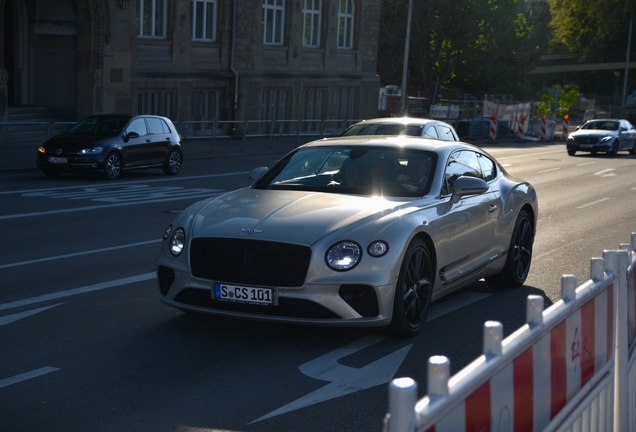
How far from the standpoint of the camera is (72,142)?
20.1m

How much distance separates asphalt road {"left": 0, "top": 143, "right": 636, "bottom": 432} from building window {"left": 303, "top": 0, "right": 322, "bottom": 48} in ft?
102

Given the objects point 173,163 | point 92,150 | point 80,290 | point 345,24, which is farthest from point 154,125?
point 345,24

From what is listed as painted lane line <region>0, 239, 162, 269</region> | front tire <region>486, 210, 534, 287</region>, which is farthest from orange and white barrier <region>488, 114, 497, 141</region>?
front tire <region>486, 210, 534, 287</region>

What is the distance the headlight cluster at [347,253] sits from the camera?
6566 mm

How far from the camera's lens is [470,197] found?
8336 mm

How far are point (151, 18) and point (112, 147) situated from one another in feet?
48.6

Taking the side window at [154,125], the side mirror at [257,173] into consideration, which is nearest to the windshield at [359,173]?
the side mirror at [257,173]

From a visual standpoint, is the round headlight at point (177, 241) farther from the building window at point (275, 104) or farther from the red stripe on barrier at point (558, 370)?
the building window at point (275, 104)

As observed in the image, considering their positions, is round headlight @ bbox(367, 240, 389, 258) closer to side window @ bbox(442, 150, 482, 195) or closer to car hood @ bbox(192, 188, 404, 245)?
car hood @ bbox(192, 188, 404, 245)

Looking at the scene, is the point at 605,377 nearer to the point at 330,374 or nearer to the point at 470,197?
the point at 330,374

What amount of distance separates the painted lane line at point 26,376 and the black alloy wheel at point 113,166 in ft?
47.3

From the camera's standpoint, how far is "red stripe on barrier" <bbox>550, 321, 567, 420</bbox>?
3.08 meters

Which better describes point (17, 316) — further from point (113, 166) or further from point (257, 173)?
point (113, 166)

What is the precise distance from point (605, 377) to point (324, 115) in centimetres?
4022
